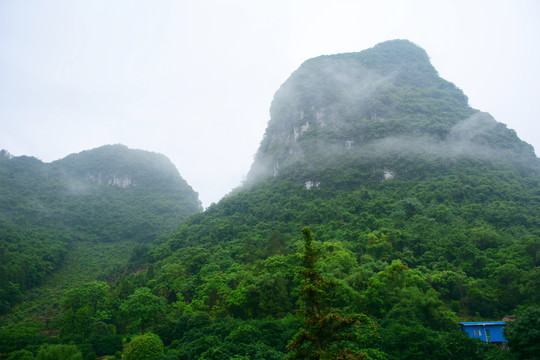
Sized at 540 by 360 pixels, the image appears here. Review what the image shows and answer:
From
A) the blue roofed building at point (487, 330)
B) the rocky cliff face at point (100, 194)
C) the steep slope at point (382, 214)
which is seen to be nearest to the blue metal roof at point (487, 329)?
the blue roofed building at point (487, 330)

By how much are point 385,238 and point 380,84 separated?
6332 cm

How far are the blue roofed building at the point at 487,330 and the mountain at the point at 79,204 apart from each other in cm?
4739

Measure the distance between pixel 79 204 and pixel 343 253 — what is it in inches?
3107

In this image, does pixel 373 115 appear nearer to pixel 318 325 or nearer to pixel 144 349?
pixel 144 349

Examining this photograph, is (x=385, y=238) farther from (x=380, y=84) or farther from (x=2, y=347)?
(x=380, y=84)

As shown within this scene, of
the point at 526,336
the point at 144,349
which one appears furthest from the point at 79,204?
the point at 526,336

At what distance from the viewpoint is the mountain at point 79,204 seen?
50.3 meters

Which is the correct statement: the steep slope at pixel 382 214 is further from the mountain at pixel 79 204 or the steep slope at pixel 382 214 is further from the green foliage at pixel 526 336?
the mountain at pixel 79 204

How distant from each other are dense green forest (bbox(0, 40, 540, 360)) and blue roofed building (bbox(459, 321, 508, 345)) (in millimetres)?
1193

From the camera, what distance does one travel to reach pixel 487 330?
66.7 ft

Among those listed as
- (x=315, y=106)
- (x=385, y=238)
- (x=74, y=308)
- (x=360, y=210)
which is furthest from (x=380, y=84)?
(x=74, y=308)

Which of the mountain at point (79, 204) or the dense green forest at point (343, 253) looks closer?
the dense green forest at point (343, 253)

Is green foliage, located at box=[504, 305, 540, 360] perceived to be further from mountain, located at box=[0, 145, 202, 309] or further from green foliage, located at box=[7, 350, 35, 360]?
mountain, located at box=[0, 145, 202, 309]

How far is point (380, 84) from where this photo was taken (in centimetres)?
8625
